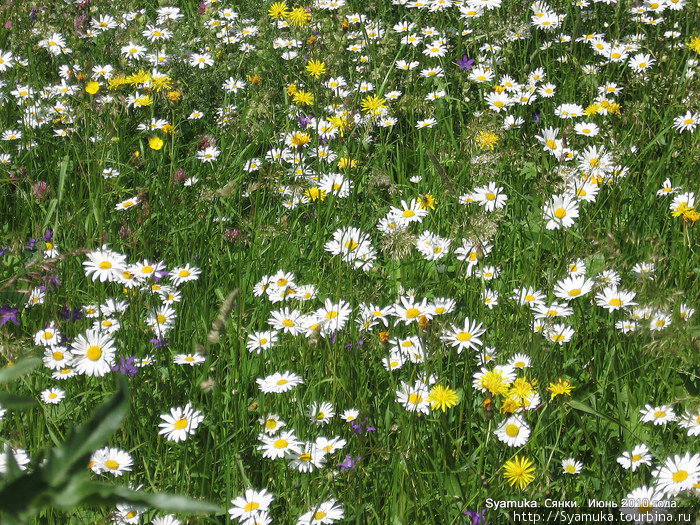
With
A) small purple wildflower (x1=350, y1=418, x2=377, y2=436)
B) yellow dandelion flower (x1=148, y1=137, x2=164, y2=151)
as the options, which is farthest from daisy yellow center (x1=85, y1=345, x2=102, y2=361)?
yellow dandelion flower (x1=148, y1=137, x2=164, y2=151)

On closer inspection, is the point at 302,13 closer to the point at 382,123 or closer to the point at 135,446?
the point at 382,123

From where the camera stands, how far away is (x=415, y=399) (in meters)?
1.78

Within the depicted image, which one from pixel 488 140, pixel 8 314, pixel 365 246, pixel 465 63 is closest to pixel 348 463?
pixel 365 246

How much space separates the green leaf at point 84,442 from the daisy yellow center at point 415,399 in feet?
4.36

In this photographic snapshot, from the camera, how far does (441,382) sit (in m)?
1.99

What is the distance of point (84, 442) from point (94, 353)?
5.47ft

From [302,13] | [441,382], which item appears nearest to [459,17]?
[302,13]

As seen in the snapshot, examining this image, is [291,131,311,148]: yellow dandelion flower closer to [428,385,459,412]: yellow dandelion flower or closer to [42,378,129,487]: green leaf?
[428,385,459,412]: yellow dandelion flower

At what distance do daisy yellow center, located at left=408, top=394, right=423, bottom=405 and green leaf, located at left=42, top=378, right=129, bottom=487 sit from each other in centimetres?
133

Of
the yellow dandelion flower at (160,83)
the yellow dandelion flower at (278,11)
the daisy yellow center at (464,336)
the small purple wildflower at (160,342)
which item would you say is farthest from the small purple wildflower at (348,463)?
the yellow dandelion flower at (278,11)

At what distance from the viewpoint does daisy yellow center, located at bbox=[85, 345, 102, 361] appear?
2.03 metres

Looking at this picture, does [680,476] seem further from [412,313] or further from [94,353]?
[94,353]

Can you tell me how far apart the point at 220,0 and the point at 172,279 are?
2584 mm

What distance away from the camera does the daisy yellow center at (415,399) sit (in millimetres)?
1752
